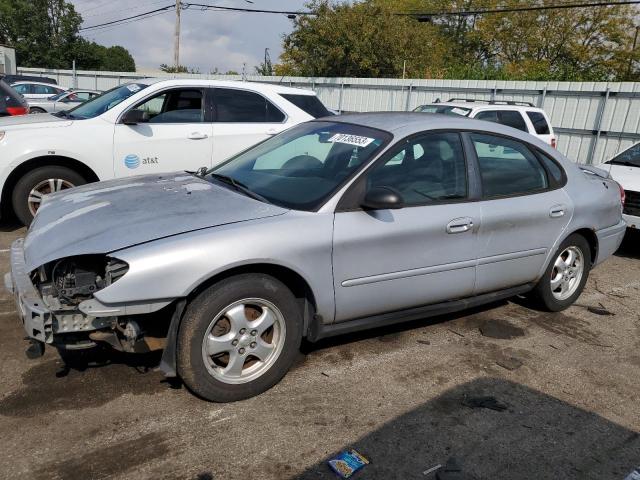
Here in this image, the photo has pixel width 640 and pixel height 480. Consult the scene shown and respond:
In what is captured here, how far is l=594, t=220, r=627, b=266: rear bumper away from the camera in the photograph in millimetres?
4980

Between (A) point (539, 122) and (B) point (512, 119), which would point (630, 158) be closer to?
(B) point (512, 119)

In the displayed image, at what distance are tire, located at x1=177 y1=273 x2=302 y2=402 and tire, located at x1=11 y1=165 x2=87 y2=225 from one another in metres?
3.92

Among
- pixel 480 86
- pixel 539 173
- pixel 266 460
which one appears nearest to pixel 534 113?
pixel 480 86

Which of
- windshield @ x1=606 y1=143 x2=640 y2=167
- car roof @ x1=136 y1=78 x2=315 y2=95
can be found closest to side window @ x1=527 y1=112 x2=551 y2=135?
windshield @ x1=606 y1=143 x2=640 y2=167

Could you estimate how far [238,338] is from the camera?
10.1ft

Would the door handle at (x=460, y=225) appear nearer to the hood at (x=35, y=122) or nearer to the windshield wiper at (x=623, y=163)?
the hood at (x=35, y=122)

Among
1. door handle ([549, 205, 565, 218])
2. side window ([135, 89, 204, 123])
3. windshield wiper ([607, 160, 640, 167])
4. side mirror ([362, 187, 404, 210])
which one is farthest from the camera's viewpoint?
windshield wiper ([607, 160, 640, 167])

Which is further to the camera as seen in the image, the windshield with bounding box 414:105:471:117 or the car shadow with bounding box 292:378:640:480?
the windshield with bounding box 414:105:471:117

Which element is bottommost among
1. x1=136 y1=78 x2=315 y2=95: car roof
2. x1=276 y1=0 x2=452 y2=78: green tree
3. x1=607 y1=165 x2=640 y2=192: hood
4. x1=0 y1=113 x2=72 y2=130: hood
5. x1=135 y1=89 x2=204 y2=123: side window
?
x1=607 y1=165 x2=640 y2=192: hood

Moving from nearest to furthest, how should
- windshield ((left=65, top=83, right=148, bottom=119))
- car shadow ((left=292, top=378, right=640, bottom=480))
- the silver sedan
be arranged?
car shadow ((left=292, top=378, right=640, bottom=480))
windshield ((left=65, top=83, right=148, bottom=119))
the silver sedan

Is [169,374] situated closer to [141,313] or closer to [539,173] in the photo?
[141,313]

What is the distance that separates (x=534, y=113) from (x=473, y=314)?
8.32m

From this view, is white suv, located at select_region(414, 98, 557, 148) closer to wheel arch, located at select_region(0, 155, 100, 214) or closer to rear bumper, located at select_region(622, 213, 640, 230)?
rear bumper, located at select_region(622, 213, 640, 230)

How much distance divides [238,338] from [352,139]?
162 cm
